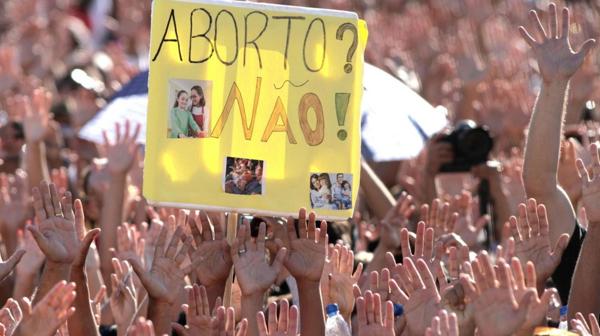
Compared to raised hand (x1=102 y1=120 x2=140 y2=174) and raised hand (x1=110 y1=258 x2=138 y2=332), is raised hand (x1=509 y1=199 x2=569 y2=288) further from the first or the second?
raised hand (x1=102 y1=120 x2=140 y2=174)

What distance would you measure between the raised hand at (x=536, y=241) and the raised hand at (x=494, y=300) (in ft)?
2.44

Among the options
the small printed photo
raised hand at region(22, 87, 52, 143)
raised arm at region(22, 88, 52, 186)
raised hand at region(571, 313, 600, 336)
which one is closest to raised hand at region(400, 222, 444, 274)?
the small printed photo

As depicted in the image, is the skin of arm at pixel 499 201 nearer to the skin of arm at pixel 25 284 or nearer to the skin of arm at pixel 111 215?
the skin of arm at pixel 111 215

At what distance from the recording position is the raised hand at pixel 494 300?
3695 mm

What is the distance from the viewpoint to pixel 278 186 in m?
4.64

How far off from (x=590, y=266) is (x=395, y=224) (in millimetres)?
1352

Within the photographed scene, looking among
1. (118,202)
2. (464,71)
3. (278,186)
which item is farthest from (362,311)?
(464,71)

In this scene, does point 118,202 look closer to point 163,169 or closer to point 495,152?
point 163,169

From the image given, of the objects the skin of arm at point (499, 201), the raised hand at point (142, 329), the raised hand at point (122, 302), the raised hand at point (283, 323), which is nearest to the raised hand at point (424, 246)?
the raised hand at point (283, 323)

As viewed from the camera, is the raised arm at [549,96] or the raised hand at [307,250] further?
the raised arm at [549,96]

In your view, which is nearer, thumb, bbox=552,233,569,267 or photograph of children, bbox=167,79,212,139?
thumb, bbox=552,233,569,267

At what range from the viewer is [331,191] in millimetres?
4648

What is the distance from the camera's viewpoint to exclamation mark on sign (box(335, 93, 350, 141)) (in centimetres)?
468

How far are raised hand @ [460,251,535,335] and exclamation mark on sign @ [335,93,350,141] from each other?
0.98 m
